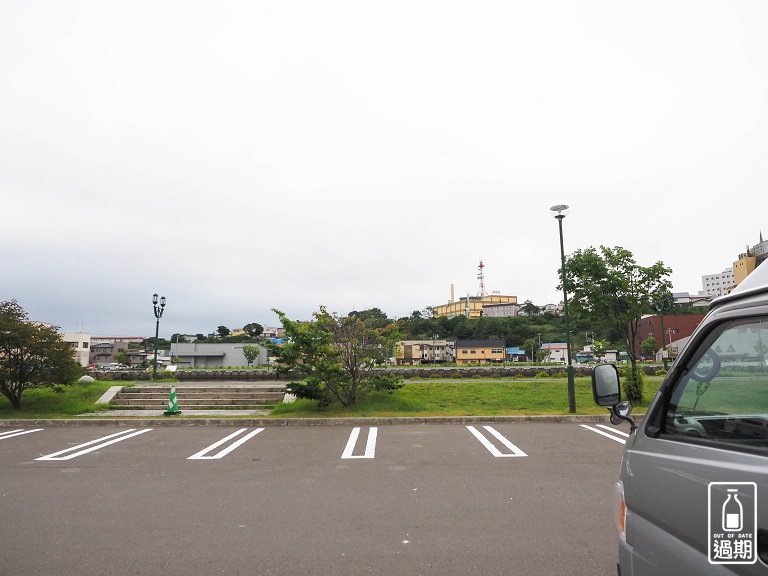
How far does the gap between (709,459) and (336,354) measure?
13.2m

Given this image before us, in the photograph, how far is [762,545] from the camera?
1497 mm

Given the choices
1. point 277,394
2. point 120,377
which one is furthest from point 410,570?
point 120,377

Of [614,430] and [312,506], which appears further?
[614,430]

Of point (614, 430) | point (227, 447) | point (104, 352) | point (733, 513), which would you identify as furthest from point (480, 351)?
point (733, 513)

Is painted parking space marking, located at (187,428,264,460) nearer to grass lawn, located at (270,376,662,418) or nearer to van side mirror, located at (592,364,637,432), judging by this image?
grass lawn, located at (270,376,662,418)

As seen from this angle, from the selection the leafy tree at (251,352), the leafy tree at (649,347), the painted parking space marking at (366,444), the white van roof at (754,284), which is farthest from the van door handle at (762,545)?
the leafy tree at (649,347)

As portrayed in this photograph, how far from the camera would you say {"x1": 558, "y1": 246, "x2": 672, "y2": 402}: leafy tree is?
651 inches

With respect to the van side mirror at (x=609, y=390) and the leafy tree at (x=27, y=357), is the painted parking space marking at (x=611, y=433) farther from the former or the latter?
the leafy tree at (x=27, y=357)

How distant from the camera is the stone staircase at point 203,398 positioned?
1700 cm

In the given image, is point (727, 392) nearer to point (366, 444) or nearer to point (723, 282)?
point (723, 282)

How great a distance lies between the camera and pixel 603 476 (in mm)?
7129

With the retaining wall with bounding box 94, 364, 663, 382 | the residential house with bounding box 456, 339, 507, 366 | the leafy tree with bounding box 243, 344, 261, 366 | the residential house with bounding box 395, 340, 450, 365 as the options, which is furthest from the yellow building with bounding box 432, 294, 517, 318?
the retaining wall with bounding box 94, 364, 663, 382

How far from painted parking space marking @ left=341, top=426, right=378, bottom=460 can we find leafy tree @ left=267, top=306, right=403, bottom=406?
280cm

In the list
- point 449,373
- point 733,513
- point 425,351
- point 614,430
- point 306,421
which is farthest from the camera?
point 425,351
